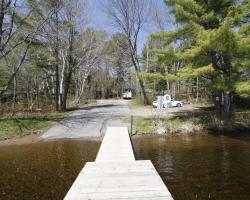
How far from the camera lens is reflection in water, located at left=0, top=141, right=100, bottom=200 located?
31.7 feet

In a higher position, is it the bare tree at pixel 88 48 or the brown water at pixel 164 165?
the bare tree at pixel 88 48

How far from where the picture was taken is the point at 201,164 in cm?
1247

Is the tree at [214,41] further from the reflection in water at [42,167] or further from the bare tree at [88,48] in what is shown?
the bare tree at [88,48]

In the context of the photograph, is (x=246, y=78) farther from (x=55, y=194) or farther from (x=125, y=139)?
(x=55, y=194)

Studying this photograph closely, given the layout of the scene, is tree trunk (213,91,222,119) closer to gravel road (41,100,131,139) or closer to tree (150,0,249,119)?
tree (150,0,249,119)

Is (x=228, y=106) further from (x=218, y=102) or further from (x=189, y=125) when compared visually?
(x=189, y=125)

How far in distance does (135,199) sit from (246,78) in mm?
16767

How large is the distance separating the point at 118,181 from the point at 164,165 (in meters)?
5.08

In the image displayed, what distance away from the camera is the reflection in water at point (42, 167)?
31.7 ft

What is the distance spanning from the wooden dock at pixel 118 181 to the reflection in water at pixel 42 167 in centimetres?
144

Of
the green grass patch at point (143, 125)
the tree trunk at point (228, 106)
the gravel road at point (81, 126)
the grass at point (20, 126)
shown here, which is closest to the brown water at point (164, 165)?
the green grass patch at point (143, 125)

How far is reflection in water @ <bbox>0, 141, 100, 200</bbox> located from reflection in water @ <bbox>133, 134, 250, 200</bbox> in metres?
2.83

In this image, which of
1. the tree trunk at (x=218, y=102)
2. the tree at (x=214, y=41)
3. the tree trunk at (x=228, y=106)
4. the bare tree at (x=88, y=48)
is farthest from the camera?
the bare tree at (x=88, y=48)

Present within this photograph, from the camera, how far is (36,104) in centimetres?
3681
